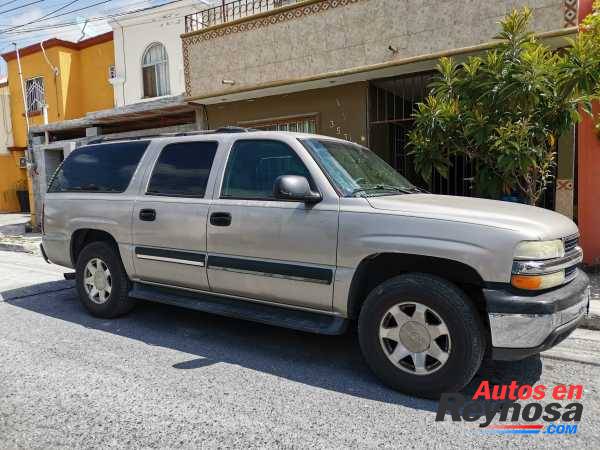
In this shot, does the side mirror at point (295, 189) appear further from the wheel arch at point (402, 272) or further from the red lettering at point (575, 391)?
the red lettering at point (575, 391)

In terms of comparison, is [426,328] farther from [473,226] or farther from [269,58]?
[269,58]

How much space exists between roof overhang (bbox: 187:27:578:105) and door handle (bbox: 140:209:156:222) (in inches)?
196

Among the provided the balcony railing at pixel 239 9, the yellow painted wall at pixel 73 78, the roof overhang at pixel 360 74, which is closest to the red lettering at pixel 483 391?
the roof overhang at pixel 360 74

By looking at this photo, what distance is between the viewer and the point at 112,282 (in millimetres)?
5168

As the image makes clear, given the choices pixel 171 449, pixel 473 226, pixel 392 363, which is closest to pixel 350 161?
pixel 473 226

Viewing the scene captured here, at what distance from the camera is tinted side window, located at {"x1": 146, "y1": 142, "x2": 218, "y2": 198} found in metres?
4.57

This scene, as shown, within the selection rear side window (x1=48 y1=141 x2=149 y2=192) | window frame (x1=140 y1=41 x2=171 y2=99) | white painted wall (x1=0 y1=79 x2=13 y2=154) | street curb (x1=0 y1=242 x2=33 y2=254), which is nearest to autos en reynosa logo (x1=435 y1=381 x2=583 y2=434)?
rear side window (x1=48 y1=141 x2=149 y2=192)

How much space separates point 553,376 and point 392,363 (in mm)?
1387

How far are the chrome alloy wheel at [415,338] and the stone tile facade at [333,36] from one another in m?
5.81

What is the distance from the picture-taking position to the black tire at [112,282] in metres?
5.13

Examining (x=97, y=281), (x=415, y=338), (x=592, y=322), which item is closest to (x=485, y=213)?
(x=415, y=338)

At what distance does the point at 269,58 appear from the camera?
10.1 metres

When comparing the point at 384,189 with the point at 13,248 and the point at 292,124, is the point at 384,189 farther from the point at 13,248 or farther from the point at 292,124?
the point at 13,248

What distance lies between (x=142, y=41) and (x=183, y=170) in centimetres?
1430
